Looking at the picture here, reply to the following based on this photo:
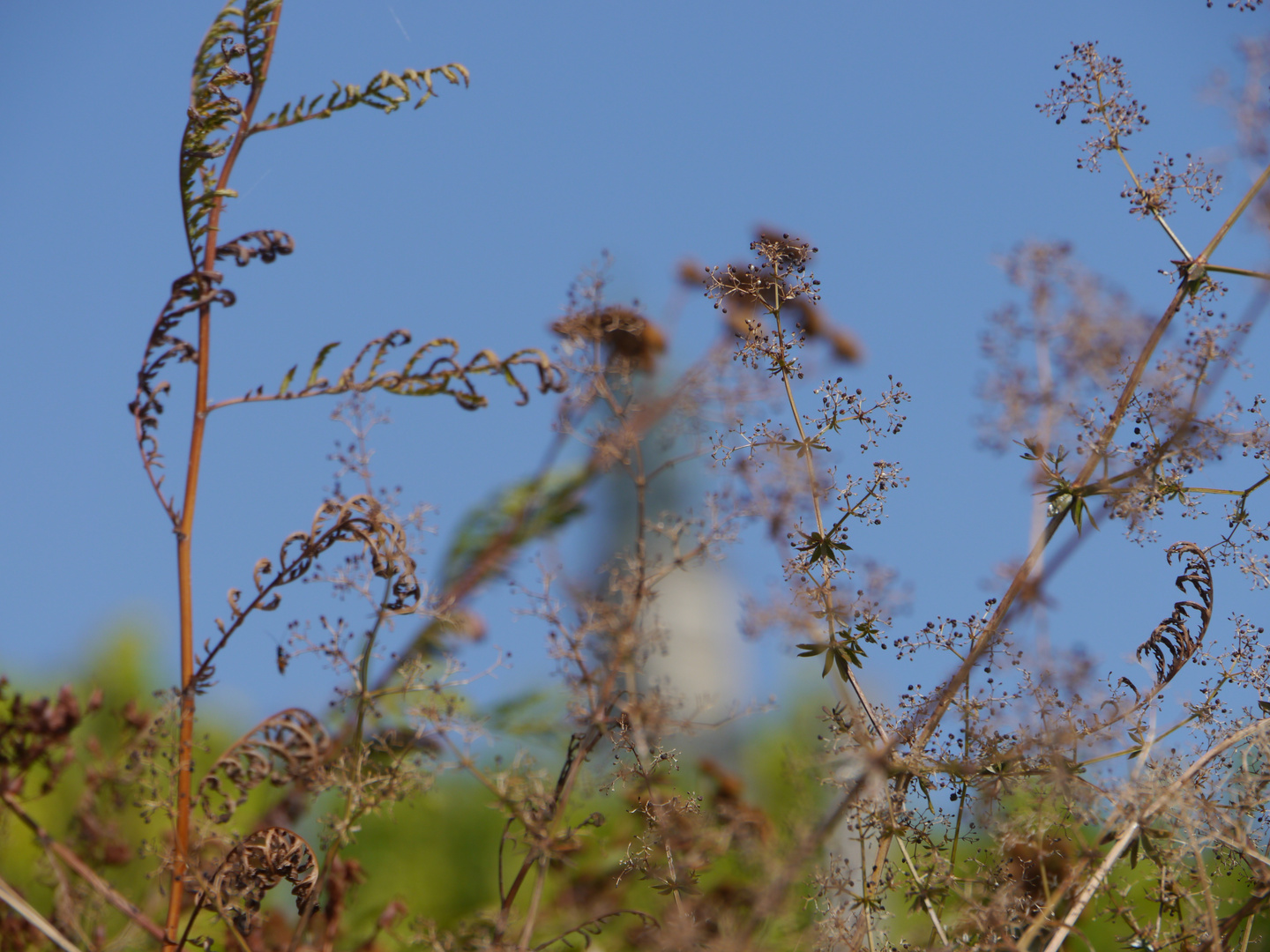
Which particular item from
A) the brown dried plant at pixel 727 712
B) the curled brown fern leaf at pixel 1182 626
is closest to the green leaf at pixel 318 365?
the brown dried plant at pixel 727 712

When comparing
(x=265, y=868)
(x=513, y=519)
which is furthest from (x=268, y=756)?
(x=513, y=519)

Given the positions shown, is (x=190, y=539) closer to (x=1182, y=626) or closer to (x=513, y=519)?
(x=513, y=519)

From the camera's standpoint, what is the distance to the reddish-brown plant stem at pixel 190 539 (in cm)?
94

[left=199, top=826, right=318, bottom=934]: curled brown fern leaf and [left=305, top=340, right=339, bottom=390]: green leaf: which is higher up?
[left=305, top=340, right=339, bottom=390]: green leaf

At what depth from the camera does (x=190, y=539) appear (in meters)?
1.01

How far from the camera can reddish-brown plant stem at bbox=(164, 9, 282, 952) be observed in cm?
94

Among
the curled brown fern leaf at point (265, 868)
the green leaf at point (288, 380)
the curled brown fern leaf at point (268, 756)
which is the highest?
the green leaf at point (288, 380)

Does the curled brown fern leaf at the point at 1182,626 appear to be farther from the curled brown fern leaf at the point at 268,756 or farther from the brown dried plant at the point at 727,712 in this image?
the curled brown fern leaf at the point at 268,756

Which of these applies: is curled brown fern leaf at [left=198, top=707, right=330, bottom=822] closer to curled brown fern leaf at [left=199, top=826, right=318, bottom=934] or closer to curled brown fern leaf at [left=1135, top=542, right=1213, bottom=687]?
curled brown fern leaf at [left=199, top=826, right=318, bottom=934]

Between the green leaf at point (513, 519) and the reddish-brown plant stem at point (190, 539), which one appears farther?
the green leaf at point (513, 519)

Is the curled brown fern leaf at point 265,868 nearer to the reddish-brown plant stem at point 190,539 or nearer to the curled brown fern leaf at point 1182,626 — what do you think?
the reddish-brown plant stem at point 190,539

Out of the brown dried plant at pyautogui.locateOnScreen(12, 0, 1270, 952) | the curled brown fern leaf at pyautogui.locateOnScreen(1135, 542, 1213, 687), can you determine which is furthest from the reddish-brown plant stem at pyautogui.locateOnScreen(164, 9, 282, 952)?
the curled brown fern leaf at pyautogui.locateOnScreen(1135, 542, 1213, 687)

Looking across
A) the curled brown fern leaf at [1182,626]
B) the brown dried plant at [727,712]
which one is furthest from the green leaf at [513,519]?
the curled brown fern leaf at [1182,626]

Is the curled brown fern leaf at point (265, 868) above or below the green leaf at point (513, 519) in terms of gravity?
below
